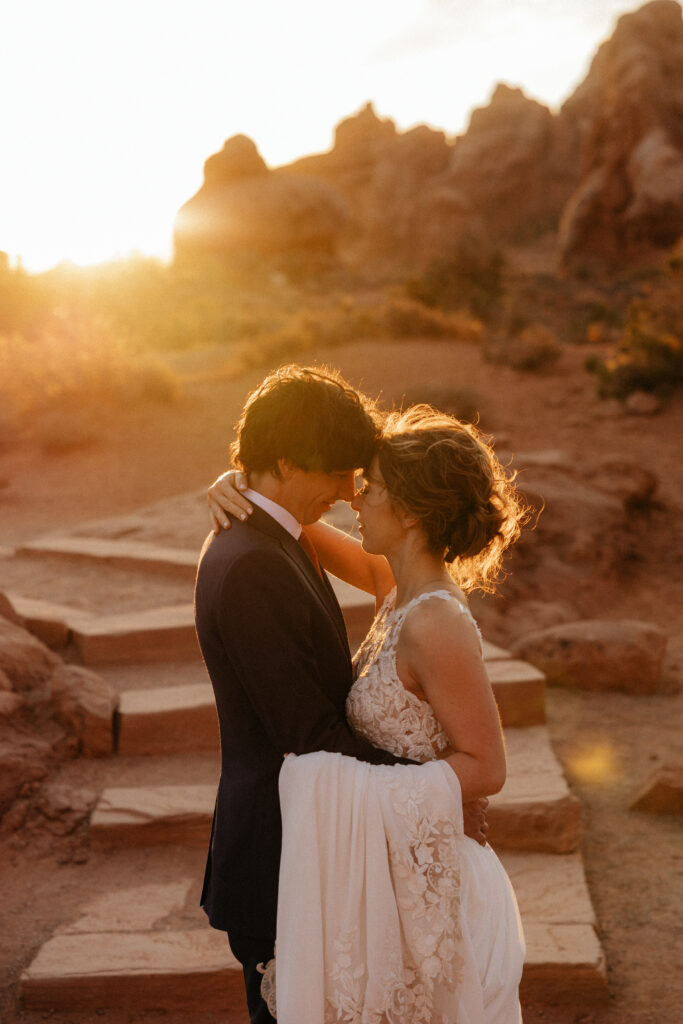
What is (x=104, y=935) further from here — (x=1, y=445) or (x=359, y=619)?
(x=1, y=445)

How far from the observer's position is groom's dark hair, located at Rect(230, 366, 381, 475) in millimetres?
2021

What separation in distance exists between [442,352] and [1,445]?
7.55m

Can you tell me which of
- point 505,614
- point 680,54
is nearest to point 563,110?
point 680,54

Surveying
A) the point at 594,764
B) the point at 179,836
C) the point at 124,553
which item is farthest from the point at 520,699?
the point at 124,553

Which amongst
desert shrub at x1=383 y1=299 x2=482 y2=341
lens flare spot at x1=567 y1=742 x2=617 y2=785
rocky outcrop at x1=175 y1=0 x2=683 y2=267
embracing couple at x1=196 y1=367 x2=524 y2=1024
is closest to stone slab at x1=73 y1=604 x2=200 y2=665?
lens flare spot at x1=567 y1=742 x2=617 y2=785

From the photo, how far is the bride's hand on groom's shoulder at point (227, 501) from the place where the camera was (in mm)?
2088

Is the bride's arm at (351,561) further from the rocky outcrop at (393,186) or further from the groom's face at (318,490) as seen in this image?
the rocky outcrop at (393,186)

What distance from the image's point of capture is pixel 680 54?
3356 cm

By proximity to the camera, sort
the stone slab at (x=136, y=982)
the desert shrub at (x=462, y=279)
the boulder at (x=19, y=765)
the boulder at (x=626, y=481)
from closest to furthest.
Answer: the stone slab at (x=136, y=982) → the boulder at (x=19, y=765) → the boulder at (x=626, y=481) → the desert shrub at (x=462, y=279)

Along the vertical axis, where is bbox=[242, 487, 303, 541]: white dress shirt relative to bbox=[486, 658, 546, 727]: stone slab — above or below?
above

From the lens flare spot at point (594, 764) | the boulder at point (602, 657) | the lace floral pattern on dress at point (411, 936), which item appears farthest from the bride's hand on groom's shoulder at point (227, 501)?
the boulder at point (602, 657)

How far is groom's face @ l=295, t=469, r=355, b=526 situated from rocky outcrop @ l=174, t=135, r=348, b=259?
42.3 m

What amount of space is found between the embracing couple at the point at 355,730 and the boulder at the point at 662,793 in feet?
8.01

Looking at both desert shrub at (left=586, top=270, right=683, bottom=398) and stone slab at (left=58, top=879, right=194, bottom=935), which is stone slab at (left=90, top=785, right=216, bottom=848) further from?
desert shrub at (left=586, top=270, right=683, bottom=398)
